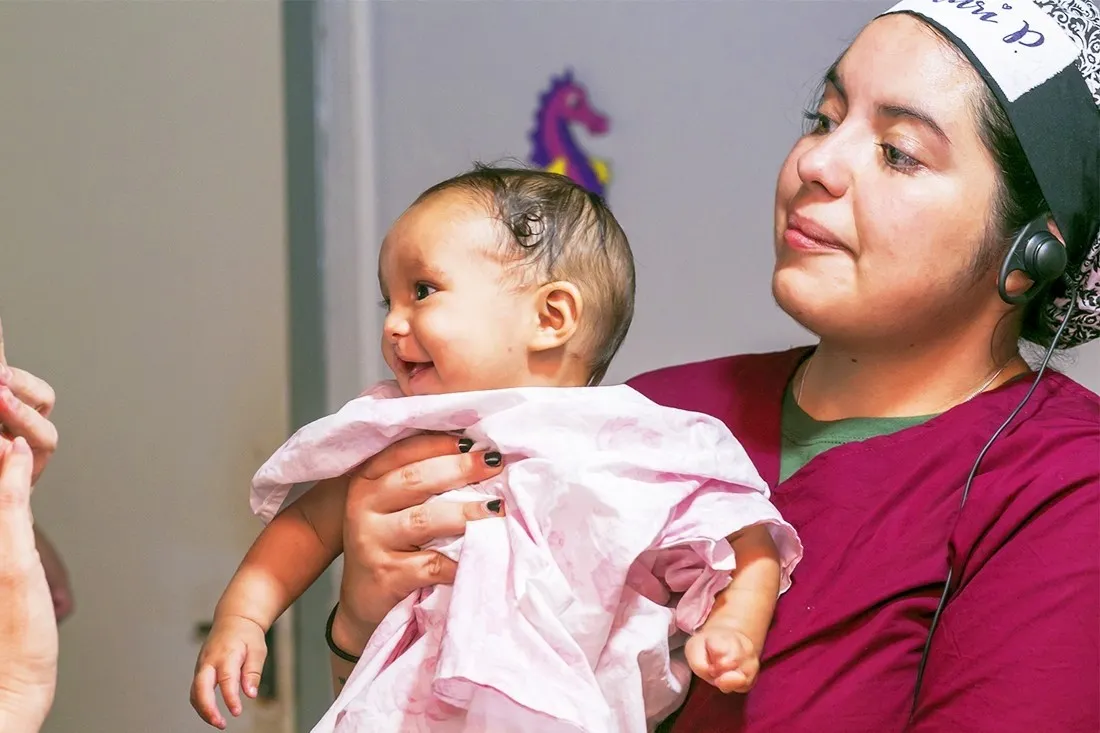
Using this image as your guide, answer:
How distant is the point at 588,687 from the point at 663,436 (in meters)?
0.24

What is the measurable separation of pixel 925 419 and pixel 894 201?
9.1 inches

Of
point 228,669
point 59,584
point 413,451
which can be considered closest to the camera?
point 228,669

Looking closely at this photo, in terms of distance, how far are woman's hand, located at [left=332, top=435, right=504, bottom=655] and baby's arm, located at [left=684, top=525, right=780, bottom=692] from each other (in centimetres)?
21

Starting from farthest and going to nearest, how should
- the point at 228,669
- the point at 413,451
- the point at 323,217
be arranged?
the point at 323,217
the point at 413,451
the point at 228,669

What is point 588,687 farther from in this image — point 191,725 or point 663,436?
point 191,725

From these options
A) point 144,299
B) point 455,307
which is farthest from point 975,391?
point 144,299

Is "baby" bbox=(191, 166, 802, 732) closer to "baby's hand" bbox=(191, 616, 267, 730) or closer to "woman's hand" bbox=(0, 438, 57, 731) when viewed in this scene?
"baby's hand" bbox=(191, 616, 267, 730)

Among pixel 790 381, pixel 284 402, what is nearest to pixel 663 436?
pixel 790 381

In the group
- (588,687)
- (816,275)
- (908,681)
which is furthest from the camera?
(816,275)

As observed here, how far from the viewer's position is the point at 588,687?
0.91m

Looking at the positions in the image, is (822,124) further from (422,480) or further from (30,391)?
(30,391)

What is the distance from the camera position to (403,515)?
3.55 ft

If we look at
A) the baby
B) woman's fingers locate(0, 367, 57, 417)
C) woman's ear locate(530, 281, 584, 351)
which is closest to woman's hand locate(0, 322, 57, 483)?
woman's fingers locate(0, 367, 57, 417)

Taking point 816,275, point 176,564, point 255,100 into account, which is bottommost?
point 176,564
